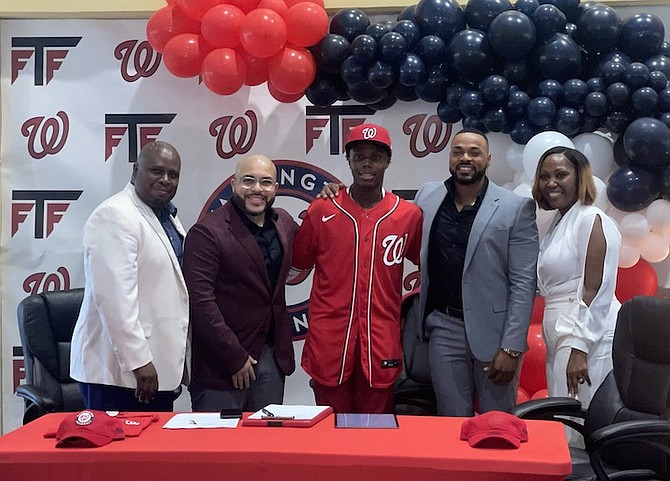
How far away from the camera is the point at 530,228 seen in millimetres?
3133

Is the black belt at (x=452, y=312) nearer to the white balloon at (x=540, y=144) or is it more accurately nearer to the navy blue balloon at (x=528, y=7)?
the white balloon at (x=540, y=144)

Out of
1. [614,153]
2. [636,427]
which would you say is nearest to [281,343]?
[636,427]

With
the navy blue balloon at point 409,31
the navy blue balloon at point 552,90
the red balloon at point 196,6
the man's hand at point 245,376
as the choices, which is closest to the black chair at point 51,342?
the man's hand at point 245,376

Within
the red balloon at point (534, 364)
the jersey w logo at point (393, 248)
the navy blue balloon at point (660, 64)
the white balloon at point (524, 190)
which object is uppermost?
the navy blue balloon at point (660, 64)

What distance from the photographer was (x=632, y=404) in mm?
2725

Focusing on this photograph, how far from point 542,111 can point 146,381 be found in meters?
2.27

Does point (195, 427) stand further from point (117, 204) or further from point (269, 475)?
point (117, 204)

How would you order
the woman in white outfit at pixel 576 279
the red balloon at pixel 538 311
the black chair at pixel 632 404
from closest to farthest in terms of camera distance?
the black chair at pixel 632 404 → the woman in white outfit at pixel 576 279 → the red balloon at pixel 538 311

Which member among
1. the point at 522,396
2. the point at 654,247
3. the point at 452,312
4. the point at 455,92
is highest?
the point at 455,92

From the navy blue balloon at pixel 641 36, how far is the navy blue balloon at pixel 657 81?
0.15 metres

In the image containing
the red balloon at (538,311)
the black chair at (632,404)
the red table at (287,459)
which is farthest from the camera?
the red balloon at (538,311)

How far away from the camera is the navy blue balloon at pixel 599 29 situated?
12.1 feet

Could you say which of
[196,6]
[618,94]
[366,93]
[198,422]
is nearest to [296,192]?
[366,93]

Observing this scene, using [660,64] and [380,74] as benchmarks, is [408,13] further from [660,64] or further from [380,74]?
[660,64]
